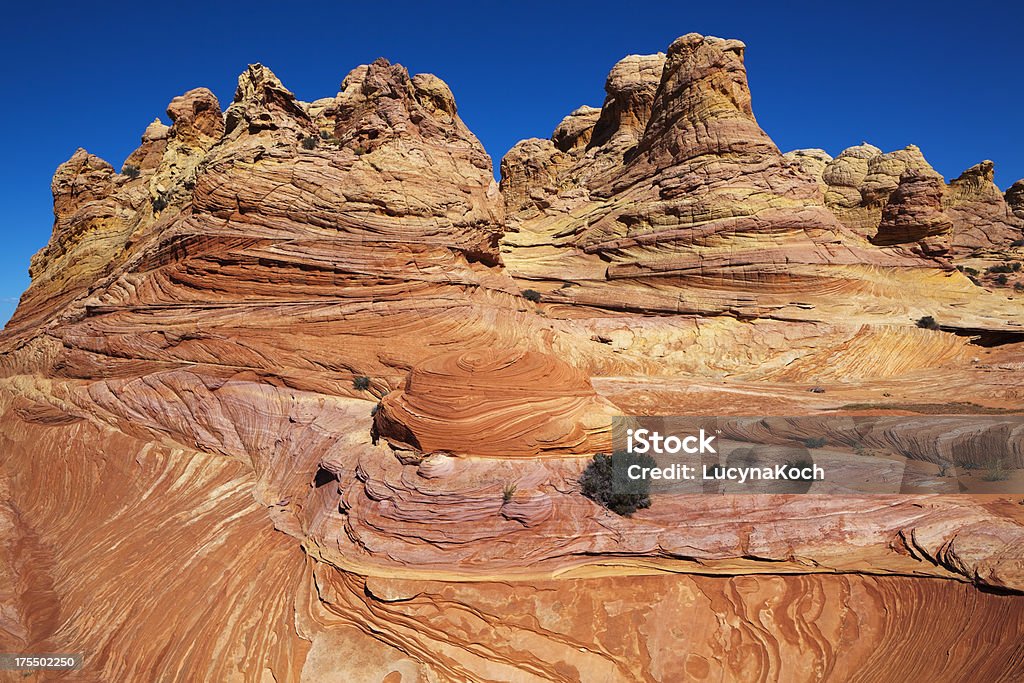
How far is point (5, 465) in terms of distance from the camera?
498 inches

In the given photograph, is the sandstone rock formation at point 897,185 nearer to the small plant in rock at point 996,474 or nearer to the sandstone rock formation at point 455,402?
the sandstone rock formation at point 455,402

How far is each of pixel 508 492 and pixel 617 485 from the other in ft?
5.67

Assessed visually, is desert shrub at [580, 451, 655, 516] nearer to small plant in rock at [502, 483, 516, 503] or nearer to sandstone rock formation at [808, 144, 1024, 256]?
small plant in rock at [502, 483, 516, 503]

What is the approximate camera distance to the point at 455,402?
892 centimetres

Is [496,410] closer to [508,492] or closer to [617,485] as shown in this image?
[508,492]

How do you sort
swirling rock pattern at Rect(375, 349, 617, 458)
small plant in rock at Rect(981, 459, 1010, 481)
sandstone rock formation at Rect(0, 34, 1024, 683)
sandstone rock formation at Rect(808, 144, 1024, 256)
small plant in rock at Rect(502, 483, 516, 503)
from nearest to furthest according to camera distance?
1. sandstone rock formation at Rect(0, 34, 1024, 683)
2. small plant in rock at Rect(502, 483, 516, 503)
3. small plant in rock at Rect(981, 459, 1010, 481)
4. swirling rock pattern at Rect(375, 349, 617, 458)
5. sandstone rock formation at Rect(808, 144, 1024, 256)

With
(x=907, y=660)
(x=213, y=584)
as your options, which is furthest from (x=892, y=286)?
(x=213, y=584)

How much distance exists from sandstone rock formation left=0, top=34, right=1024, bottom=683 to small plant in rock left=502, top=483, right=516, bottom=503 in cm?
4

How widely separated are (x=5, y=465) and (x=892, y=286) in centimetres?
3268

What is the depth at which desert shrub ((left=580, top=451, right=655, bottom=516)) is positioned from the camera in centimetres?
741

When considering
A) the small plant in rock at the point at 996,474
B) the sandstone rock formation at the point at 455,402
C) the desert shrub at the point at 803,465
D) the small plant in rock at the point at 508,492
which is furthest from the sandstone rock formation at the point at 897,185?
the small plant in rock at the point at 508,492

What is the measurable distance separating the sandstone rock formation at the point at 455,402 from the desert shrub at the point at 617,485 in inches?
9.1

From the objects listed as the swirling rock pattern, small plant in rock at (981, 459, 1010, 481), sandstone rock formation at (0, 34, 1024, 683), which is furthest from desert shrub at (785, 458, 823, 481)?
the swirling rock pattern

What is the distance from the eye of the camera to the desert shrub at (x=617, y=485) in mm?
7414
